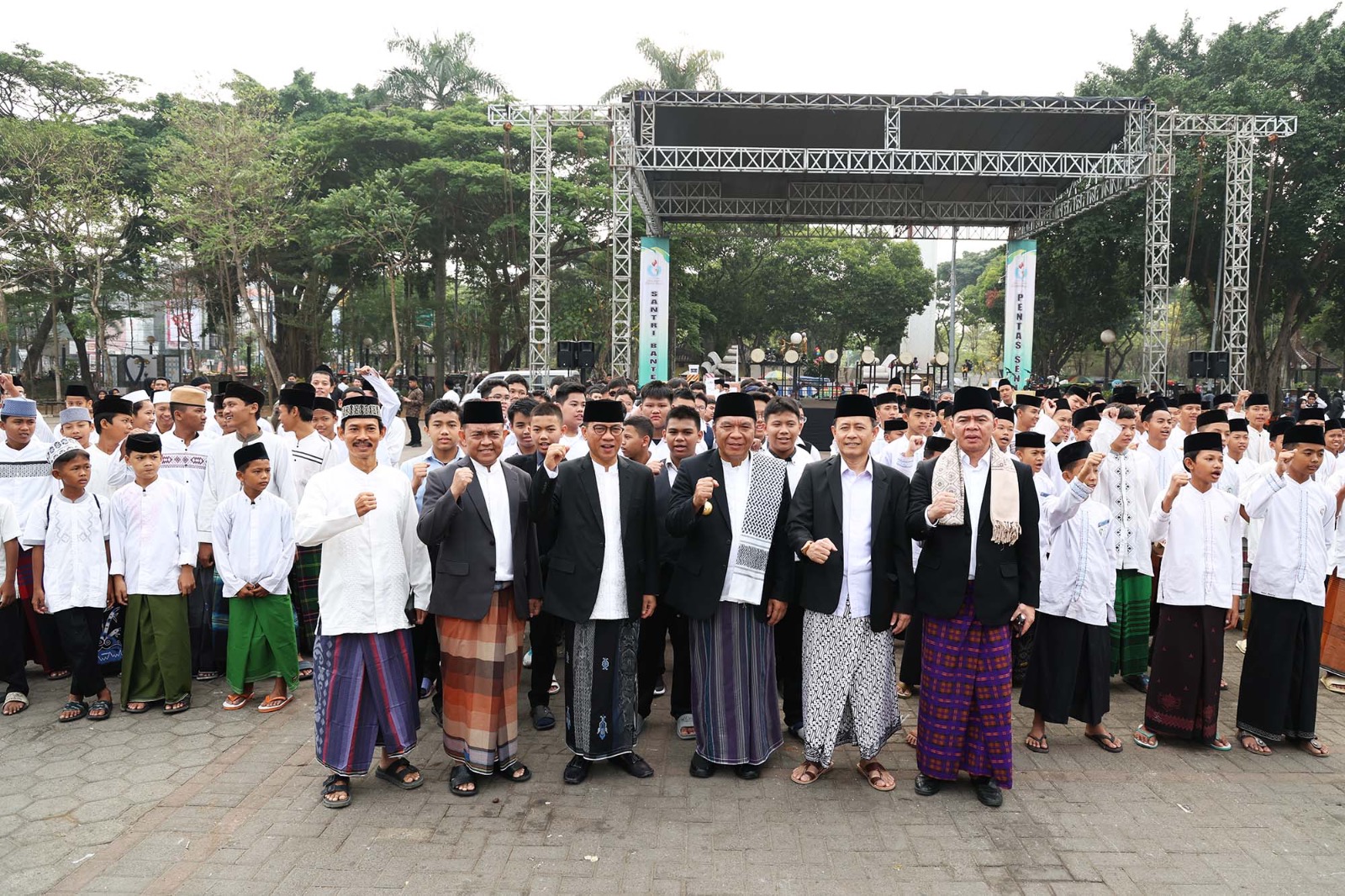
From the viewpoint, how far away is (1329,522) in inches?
212

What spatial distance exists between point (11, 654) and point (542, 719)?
3218 millimetres

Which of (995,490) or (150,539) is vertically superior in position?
(995,490)

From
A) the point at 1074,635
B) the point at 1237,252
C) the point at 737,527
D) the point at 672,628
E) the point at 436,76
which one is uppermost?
the point at 436,76

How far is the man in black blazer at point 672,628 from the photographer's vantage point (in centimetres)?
477

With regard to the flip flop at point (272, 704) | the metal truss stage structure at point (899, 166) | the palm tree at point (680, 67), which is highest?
the palm tree at point (680, 67)

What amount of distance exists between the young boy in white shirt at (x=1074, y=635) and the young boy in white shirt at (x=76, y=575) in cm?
526

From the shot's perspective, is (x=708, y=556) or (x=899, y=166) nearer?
(x=708, y=556)

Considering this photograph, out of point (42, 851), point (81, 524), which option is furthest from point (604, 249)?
point (42, 851)

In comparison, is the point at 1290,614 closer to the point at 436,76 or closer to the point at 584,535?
the point at 584,535

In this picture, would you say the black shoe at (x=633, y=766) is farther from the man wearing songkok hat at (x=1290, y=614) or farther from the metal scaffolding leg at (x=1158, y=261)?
the metal scaffolding leg at (x=1158, y=261)

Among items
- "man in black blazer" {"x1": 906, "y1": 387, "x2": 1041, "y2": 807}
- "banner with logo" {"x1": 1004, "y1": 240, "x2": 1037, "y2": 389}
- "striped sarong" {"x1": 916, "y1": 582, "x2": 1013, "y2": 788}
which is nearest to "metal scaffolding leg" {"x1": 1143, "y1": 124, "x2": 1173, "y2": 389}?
"banner with logo" {"x1": 1004, "y1": 240, "x2": 1037, "y2": 389}

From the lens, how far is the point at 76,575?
500cm

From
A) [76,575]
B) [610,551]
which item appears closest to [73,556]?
[76,575]

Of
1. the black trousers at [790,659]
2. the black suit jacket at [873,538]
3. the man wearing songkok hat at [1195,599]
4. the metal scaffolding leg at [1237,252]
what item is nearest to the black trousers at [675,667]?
the black trousers at [790,659]
